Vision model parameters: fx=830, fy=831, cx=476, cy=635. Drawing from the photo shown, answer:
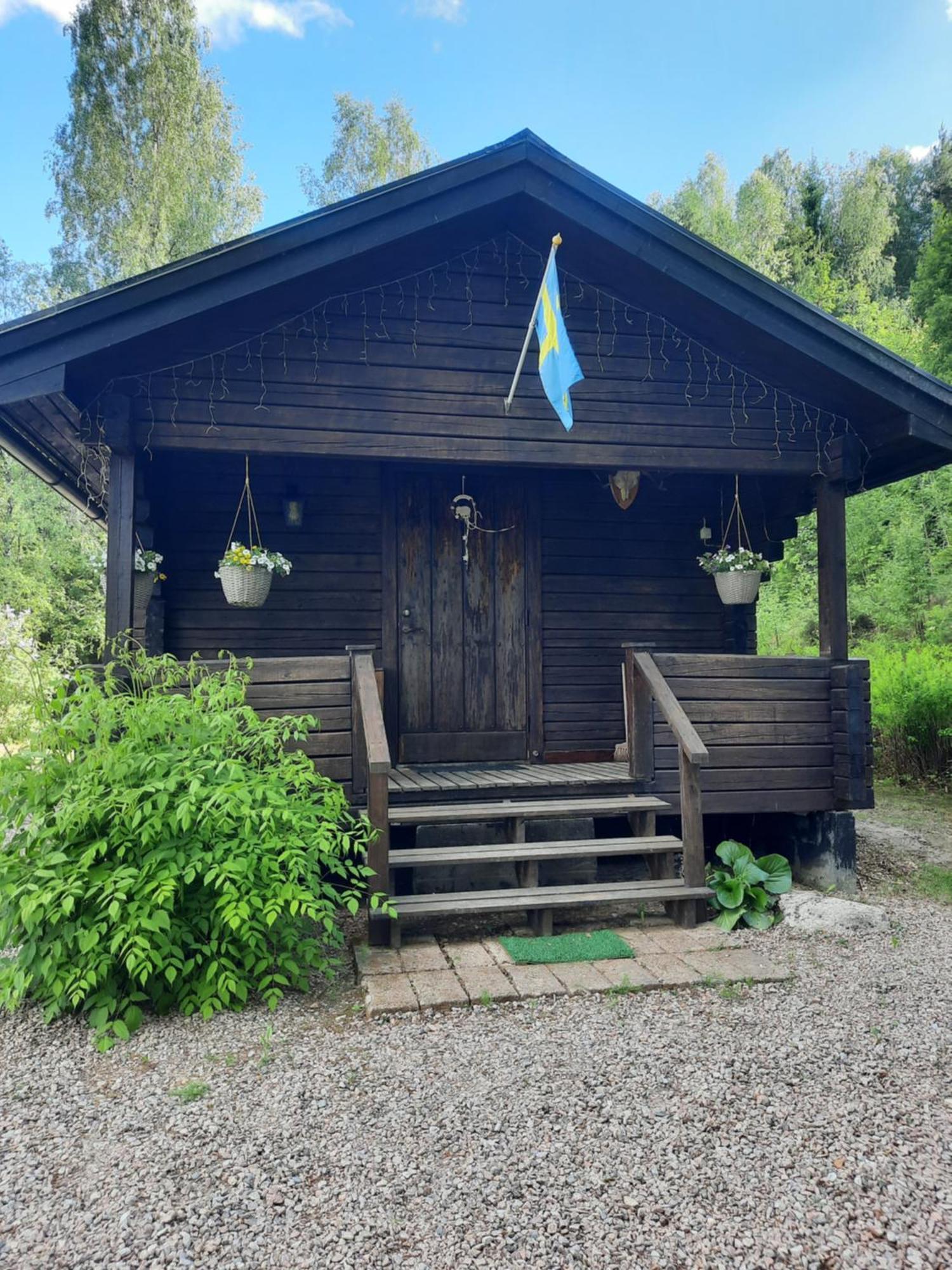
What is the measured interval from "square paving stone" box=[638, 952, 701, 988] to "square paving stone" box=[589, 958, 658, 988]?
25 mm

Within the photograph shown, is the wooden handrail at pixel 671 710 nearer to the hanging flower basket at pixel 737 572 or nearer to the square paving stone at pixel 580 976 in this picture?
the square paving stone at pixel 580 976

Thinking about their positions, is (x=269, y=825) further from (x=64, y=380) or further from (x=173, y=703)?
(x=64, y=380)

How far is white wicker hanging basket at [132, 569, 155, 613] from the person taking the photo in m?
5.45

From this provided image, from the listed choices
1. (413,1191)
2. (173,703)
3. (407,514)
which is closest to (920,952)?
(413,1191)

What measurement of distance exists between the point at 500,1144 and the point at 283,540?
181 inches

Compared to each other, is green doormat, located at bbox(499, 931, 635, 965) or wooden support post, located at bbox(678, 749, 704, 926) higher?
wooden support post, located at bbox(678, 749, 704, 926)

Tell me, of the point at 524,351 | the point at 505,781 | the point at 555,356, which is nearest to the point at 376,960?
the point at 505,781

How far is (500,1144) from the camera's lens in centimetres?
225

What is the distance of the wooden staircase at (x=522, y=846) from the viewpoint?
3.95 m

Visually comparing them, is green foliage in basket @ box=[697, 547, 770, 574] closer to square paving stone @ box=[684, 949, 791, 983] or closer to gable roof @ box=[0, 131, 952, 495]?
gable roof @ box=[0, 131, 952, 495]

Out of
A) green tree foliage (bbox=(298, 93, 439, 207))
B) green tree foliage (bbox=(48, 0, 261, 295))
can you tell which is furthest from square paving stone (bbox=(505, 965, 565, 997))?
green tree foliage (bbox=(298, 93, 439, 207))

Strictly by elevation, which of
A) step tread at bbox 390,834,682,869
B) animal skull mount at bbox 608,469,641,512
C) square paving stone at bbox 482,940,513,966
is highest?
animal skull mount at bbox 608,469,641,512

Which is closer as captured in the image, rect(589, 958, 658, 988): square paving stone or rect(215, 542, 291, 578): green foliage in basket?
rect(589, 958, 658, 988): square paving stone

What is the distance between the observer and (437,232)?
5043mm
